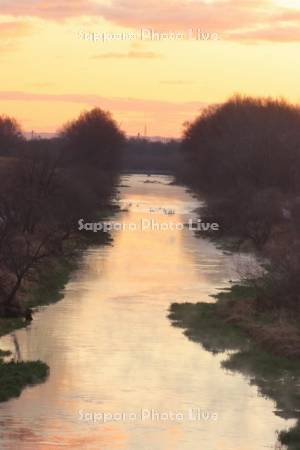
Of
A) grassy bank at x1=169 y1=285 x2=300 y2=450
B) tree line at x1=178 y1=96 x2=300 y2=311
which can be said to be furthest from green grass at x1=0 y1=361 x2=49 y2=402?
Result: tree line at x1=178 y1=96 x2=300 y2=311

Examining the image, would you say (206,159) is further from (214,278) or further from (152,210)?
(214,278)

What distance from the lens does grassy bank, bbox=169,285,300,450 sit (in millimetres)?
24922

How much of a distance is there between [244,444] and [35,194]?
112ft

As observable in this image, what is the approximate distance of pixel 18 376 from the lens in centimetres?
2544

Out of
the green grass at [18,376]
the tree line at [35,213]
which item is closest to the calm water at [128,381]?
the green grass at [18,376]

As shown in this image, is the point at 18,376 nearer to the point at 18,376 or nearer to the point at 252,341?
the point at 18,376

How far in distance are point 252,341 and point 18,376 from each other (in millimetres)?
8475

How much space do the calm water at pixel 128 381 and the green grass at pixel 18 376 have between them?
11.5 inches

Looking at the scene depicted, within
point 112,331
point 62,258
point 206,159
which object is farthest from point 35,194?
point 206,159

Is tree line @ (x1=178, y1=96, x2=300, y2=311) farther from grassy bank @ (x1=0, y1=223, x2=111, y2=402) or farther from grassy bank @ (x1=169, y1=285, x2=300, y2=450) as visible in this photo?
grassy bank @ (x1=0, y1=223, x2=111, y2=402)

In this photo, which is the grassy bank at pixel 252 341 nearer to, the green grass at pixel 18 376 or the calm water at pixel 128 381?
the calm water at pixel 128 381

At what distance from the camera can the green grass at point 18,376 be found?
24366mm

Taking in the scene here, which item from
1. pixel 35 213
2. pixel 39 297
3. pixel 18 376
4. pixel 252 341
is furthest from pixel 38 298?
pixel 35 213

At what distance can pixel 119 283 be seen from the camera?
138 feet
